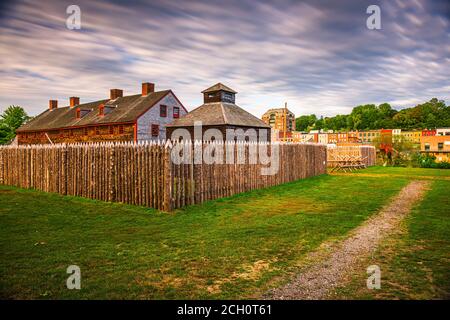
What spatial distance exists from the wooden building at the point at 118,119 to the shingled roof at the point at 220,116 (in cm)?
539

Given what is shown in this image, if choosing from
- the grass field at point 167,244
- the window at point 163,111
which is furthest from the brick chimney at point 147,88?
the grass field at point 167,244

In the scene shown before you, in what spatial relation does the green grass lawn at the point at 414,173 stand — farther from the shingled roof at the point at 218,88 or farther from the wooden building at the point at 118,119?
the wooden building at the point at 118,119

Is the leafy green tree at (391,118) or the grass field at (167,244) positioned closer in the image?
the grass field at (167,244)

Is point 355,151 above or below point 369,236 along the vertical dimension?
above

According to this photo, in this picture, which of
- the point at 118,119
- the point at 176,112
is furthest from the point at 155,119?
the point at 118,119

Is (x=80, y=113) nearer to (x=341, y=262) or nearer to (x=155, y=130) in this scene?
(x=155, y=130)

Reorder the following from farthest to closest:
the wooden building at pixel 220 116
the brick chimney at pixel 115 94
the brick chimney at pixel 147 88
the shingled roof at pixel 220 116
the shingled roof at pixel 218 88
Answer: the brick chimney at pixel 115 94 < the brick chimney at pixel 147 88 < the shingled roof at pixel 218 88 < the shingled roof at pixel 220 116 < the wooden building at pixel 220 116

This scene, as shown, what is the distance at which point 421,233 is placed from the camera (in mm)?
7066

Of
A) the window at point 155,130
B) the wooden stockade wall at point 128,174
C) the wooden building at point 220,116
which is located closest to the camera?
the wooden stockade wall at point 128,174

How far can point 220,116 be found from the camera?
2983cm

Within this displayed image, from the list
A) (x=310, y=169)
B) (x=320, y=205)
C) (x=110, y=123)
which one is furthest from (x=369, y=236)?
(x=110, y=123)

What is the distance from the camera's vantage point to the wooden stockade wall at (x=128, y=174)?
9.97 m

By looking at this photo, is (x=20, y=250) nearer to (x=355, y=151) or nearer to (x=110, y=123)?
(x=355, y=151)
